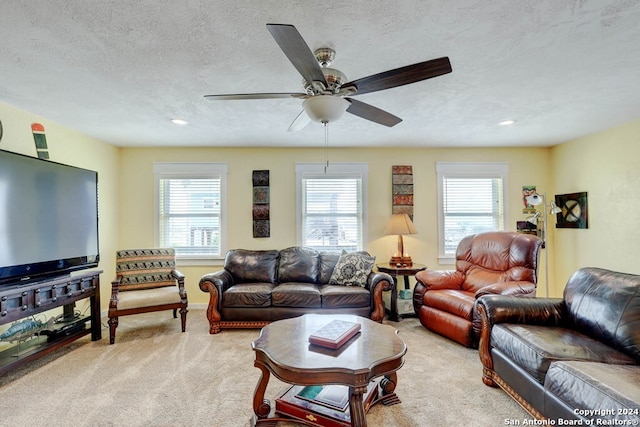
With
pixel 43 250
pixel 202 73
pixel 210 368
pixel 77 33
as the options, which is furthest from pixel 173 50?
pixel 210 368

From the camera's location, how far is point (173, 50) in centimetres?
200

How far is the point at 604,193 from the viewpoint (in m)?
3.80

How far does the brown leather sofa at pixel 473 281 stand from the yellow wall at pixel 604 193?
50.6 inches

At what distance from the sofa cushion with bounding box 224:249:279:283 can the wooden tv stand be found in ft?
4.94

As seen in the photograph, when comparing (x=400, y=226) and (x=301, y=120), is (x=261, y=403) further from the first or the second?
(x=400, y=226)

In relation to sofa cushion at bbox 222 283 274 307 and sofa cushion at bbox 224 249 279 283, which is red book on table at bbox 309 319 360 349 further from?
sofa cushion at bbox 224 249 279 283

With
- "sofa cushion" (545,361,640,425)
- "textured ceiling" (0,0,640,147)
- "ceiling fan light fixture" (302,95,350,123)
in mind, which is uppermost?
"textured ceiling" (0,0,640,147)

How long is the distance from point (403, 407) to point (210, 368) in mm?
1640

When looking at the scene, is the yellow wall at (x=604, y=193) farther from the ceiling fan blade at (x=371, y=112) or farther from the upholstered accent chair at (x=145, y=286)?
the upholstered accent chair at (x=145, y=286)

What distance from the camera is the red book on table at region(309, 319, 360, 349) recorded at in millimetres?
1905

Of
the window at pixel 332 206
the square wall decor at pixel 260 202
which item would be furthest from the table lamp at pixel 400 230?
the square wall decor at pixel 260 202

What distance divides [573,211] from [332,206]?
339 cm

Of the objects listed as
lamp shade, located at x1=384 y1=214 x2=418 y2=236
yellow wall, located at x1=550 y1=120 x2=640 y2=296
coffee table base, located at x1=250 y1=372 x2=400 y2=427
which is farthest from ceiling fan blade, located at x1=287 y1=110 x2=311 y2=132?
yellow wall, located at x1=550 y1=120 x2=640 y2=296

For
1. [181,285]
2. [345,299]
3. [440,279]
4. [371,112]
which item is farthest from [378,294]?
[181,285]
